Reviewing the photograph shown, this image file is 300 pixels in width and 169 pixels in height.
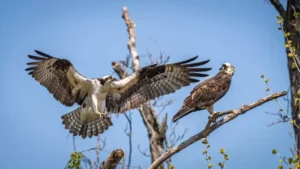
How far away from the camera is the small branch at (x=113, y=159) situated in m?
6.09

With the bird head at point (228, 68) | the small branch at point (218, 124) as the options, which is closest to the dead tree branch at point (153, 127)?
the bird head at point (228, 68)

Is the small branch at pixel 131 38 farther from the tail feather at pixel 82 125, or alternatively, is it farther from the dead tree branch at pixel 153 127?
the tail feather at pixel 82 125

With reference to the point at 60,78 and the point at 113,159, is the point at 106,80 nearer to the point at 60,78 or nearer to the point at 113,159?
the point at 60,78

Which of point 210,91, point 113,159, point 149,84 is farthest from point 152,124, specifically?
point 113,159

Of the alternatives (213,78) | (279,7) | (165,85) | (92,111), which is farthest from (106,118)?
(279,7)

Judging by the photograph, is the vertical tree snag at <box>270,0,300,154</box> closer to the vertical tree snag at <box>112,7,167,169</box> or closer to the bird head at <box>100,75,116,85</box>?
the bird head at <box>100,75,116,85</box>

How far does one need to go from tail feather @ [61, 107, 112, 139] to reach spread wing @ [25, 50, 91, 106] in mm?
283

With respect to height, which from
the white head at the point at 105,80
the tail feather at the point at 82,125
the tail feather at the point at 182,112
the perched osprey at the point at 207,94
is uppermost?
the white head at the point at 105,80

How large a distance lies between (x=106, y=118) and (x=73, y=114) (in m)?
0.51

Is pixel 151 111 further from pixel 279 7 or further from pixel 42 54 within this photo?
pixel 42 54

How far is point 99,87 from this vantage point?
8.79m

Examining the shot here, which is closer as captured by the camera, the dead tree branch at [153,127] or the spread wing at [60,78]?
the spread wing at [60,78]

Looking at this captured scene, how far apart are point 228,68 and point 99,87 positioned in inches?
73.7

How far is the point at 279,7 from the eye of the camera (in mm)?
10383
